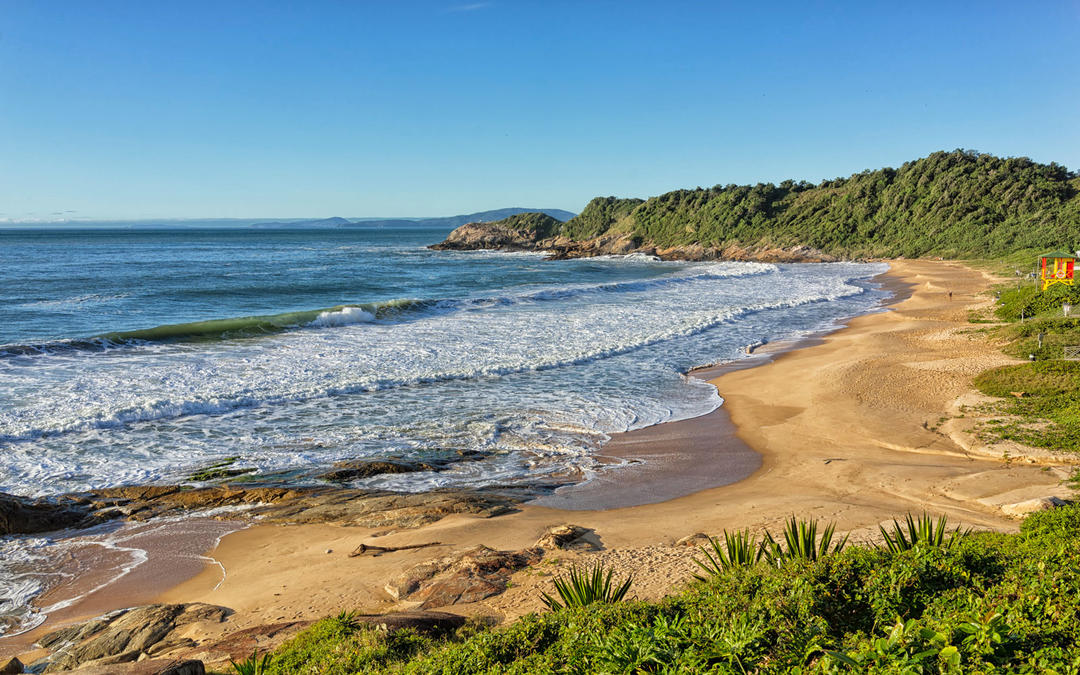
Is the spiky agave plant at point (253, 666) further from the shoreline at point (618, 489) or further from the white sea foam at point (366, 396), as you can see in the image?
the white sea foam at point (366, 396)

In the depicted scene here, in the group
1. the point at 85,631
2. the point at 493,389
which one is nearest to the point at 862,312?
the point at 493,389

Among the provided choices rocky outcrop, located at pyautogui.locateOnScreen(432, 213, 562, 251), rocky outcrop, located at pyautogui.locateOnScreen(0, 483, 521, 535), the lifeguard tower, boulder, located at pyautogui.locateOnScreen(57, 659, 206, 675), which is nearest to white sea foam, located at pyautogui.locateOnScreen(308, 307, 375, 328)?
rocky outcrop, located at pyautogui.locateOnScreen(0, 483, 521, 535)

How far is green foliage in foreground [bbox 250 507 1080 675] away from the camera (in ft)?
11.2

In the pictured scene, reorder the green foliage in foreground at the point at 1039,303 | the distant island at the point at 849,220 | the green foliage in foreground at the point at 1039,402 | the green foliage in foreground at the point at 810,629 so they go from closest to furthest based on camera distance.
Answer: the green foliage in foreground at the point at 810,629, the green foliage in foreground at the point at 1039,402, the green foliage in foreground at the point at 1039,303, the distant island at the point at 849,220

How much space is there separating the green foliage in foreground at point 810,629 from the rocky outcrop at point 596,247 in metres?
68.5

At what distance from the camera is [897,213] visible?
70188 millimetres

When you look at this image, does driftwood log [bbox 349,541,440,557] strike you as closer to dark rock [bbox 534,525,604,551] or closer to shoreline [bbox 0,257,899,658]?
dark rock [bbox 534,525,604,551]

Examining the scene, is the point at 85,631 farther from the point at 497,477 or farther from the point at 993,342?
the point at 993,342

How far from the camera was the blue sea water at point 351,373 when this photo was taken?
1159cm

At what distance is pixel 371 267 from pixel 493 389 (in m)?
47.2

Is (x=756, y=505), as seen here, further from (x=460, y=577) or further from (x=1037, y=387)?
(x=1037, y=387)

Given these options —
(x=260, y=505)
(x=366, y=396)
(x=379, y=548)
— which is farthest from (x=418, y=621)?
(x=366, y=396)

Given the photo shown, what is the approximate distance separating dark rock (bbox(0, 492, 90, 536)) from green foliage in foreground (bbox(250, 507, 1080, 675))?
5671 millimetres

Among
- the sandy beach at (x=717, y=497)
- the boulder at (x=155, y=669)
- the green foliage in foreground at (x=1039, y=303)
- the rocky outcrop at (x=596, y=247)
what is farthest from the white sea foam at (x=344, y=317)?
the rocky outcrop at (x=596, y=247)
